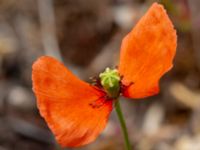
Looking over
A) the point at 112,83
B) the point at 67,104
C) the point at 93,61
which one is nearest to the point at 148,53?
the point at 112,83

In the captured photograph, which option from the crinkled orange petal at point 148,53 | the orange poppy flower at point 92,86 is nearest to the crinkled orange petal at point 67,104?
the orange poppy flower at point 92,86

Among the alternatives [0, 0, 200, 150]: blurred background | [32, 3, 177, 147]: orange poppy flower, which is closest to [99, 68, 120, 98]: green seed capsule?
[32, 3, 177, 147]: orange poppy flower

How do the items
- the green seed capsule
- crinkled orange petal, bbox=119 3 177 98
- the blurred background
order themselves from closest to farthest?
crinkled orange petal, bbox=119 3 177 98
the green seed capsule
the blurred background

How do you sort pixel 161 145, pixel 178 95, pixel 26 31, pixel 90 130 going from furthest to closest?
pixel 26 31 → pixel 178 95 → pixel 161 145 → pixel 90 130

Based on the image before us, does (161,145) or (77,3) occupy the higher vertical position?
(77,3)

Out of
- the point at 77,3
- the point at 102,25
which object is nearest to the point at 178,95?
the point at 102,25

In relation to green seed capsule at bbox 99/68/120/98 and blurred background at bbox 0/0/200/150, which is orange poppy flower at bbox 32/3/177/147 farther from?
blurred background at bbox 0/0/200/150

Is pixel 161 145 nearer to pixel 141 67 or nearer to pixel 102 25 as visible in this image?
pixel 102 25

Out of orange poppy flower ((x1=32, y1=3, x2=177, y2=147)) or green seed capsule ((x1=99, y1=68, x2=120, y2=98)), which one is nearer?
orange poppy flower ((x1=32, y1=3, x2=177, y2=147))

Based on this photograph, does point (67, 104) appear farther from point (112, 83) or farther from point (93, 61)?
point (93, 61)
